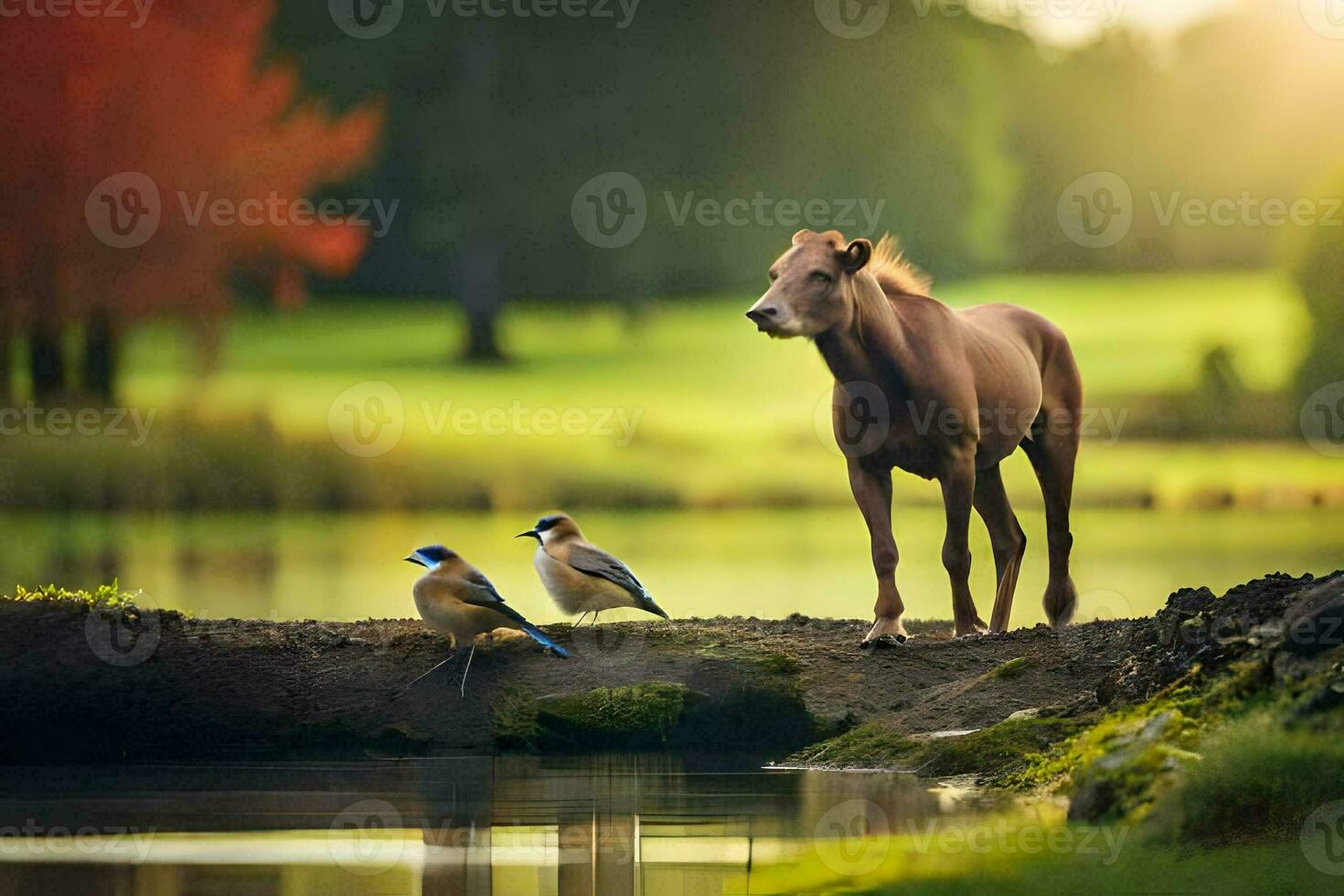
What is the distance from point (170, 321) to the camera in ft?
38.3

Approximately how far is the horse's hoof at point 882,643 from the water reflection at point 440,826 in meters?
1.71

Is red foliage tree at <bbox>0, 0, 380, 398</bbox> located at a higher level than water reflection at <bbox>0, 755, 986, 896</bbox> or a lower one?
higher

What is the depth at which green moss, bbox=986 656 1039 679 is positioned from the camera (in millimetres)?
8367

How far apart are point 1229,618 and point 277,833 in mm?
3891

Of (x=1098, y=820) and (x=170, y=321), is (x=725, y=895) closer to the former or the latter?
(x=1098, y=820)

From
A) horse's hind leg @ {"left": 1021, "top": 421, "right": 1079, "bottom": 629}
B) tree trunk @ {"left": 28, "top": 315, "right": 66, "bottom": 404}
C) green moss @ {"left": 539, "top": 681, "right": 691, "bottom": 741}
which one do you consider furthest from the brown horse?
tree trunk @ {"left": 28, "top": 315, "right": 66, "bottom": 404}

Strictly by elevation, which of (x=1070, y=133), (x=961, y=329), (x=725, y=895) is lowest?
(x=725, y=895)

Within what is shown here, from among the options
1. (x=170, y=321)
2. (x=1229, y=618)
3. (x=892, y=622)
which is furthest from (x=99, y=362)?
(x=1229, y=618)

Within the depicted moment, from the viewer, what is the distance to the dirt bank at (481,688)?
855 cm

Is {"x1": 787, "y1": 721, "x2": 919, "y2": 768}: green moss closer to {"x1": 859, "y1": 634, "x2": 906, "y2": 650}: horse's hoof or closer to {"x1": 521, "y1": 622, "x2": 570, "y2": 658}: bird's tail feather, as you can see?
{"x1": 859, "y1": 634, "x2": 906, "y2": 650}: horse's hoof

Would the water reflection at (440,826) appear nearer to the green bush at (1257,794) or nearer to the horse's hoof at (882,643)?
the green bush at (1257,794)

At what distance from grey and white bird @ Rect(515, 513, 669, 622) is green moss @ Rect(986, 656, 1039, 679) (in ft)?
6.07

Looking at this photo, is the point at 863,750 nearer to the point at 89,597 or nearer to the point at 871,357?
the point at 871,357

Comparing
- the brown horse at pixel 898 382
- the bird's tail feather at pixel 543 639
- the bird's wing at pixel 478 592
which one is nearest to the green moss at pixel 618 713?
the bird's tail feather at pixel 543 639
